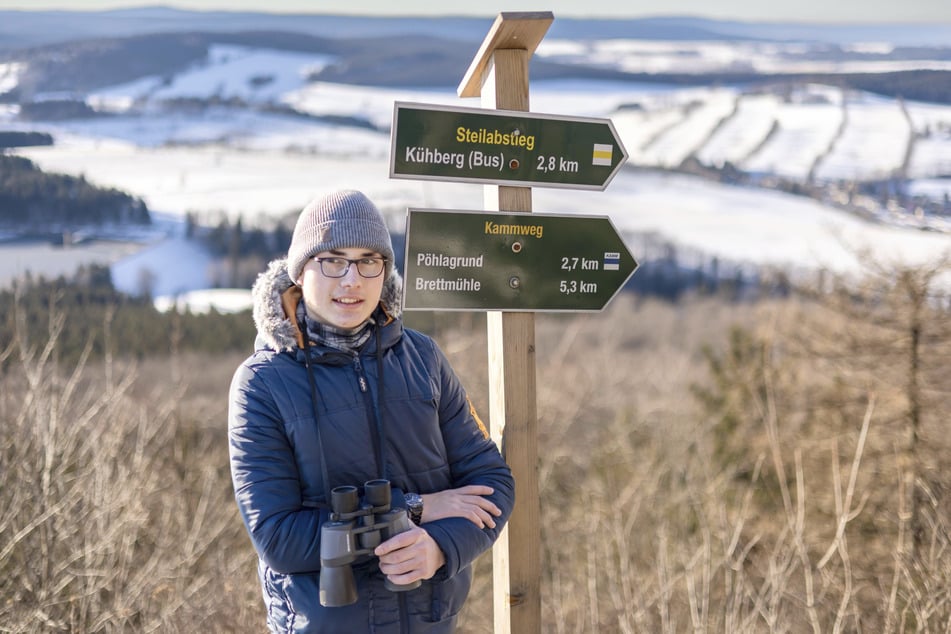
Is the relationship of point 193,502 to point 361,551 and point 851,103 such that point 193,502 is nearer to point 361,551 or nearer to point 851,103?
point 361,551

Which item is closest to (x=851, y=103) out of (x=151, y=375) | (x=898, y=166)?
(x=898, y=166)

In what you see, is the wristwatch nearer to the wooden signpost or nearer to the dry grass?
the wooden signpost

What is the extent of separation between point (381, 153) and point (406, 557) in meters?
73.0

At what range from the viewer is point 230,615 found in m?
4.90

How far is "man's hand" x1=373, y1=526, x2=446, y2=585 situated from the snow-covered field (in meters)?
44.5

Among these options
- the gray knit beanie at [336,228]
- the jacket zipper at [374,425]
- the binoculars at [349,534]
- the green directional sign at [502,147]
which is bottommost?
the binoculars at [349,534]

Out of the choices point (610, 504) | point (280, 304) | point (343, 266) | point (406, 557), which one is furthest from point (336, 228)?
point (610, 504)

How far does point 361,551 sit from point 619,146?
4.75 ft

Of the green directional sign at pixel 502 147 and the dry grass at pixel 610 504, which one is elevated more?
the green directional sign at pixel 502 147

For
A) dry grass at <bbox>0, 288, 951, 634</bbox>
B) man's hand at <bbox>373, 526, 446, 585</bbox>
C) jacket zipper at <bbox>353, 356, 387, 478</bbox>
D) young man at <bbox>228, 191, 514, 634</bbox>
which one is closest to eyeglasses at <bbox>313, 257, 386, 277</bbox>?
young man at <bbox>228, 191, 514, 634</bbox>

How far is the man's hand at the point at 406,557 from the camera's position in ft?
7.07

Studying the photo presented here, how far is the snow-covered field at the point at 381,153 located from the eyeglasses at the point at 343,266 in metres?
44.2

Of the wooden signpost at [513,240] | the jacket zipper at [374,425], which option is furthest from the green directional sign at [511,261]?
the jacket zipper at [374,425]

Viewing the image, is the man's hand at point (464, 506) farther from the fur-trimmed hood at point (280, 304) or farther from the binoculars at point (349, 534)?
the fur-trimmed hood at point (280, 304)
